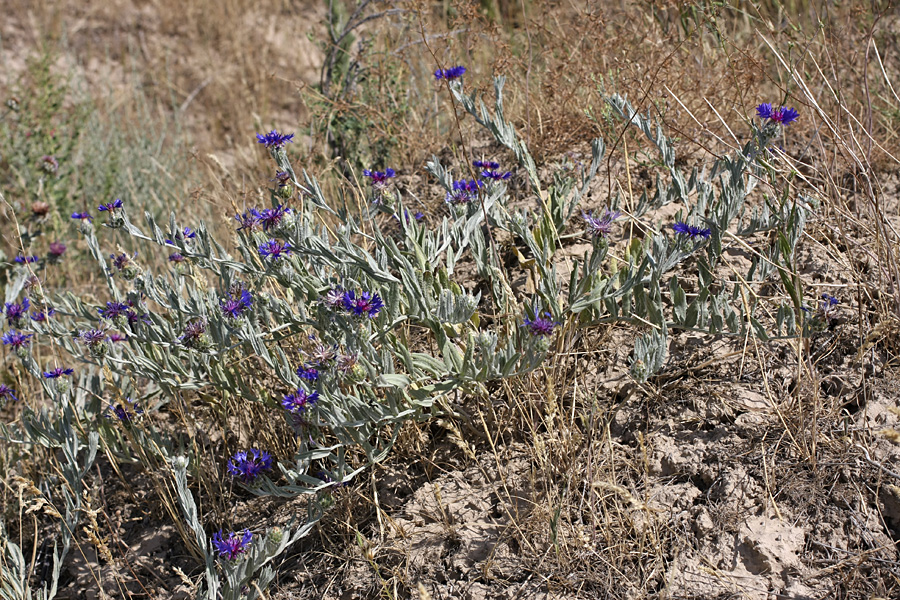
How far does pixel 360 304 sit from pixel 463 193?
803 millimetres

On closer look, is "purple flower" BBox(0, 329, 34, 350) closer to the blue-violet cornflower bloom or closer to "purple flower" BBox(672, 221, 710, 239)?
"purple flower" BBox(672, 221, 710, 239)

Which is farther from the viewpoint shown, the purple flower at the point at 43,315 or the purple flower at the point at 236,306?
the purple flower at the point at 43,315

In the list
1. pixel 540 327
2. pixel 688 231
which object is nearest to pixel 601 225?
pixel 688 231

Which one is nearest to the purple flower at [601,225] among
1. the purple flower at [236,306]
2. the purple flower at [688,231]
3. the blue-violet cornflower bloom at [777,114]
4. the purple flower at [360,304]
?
the purple flower at [688,231]

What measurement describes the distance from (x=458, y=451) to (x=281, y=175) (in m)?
1.25

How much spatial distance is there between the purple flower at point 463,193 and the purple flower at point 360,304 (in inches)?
27.8

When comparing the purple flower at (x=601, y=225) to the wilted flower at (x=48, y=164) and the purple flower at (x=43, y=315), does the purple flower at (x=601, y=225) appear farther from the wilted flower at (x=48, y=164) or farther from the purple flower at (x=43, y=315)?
the wilted flower at (x=48, y=164)

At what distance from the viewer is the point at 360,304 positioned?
90.6 inches

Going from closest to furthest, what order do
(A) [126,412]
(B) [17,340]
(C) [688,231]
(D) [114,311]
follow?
(C) [688,231], (D) [114,311], (A) [126,412], (B) [17,340]

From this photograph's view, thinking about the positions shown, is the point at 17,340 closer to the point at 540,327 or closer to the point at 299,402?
the point at 299,402

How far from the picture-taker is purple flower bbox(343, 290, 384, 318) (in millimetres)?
2301

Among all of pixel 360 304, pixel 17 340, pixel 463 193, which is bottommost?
pixel 17 340

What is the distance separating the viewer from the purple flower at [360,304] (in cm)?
230

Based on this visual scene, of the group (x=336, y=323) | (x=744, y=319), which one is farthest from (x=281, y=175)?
(x=744, y=319)
